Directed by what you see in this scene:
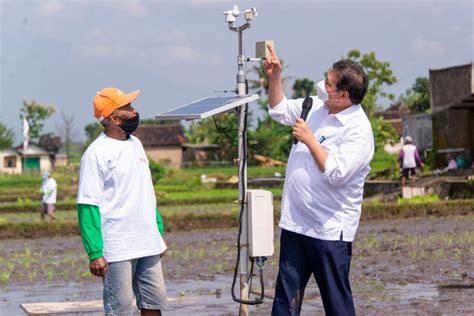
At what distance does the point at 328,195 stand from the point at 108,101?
155cm

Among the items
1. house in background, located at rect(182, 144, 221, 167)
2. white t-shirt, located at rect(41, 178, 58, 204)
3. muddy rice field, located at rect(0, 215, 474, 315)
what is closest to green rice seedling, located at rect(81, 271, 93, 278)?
muddy rice field, located at rect(0, 215, 474, 315)

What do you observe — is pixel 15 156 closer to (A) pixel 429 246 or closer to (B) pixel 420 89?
(B) pixel 420 89

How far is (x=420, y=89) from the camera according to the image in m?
103

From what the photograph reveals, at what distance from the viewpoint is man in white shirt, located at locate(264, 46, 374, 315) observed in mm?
6086

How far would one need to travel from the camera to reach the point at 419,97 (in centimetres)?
8800

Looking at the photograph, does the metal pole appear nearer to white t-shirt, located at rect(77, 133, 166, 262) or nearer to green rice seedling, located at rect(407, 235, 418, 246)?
white t-shirt, located at rect(77, 133, 166, 262)

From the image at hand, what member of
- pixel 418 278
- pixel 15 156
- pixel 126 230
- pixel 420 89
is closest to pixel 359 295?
pixel 418 278

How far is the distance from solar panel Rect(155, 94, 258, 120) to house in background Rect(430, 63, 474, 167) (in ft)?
94.0

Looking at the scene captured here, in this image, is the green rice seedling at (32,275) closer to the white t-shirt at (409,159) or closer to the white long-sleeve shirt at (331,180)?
the white long-sleeve shirt at (331,180)

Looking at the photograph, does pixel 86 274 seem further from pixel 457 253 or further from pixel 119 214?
pixel 119 214

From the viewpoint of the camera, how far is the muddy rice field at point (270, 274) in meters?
9.61

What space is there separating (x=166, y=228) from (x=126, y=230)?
642 inches

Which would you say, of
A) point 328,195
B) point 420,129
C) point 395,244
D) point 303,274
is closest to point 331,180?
point 328,195

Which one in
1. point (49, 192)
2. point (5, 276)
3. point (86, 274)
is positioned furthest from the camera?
point (49, 192)
